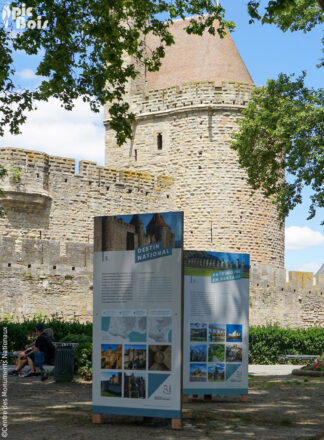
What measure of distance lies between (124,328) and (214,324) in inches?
102

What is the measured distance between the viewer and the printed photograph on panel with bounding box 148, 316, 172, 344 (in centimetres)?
803

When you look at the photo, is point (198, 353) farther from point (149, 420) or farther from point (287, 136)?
point (287, 136)

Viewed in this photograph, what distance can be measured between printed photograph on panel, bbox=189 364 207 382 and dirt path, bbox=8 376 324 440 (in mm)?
→ 341

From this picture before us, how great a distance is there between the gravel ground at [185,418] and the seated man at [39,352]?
0.83 metres

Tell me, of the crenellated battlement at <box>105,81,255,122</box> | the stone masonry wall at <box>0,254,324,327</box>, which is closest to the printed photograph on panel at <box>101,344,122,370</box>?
the stone masonry wall at <box>0,254,324,327</box>

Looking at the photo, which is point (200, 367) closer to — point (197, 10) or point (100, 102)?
point (100, 102)

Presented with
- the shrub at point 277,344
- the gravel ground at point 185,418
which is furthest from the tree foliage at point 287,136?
the gravel ground at point 185,418

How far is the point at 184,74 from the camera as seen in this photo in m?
32.9

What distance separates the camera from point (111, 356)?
27.1ft

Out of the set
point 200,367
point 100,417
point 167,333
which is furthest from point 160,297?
point 200,367

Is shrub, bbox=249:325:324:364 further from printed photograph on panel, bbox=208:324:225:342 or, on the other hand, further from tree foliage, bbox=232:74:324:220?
printed photograph on panel, bbox=208:324:225:342

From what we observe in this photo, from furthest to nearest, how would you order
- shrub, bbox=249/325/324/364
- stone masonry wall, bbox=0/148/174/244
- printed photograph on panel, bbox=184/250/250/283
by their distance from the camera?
stone masonry wall, bbox=0/148/174/244, shrub, bbox=249/325/324/364, printed photograph on panel, bbox=184/250/250/283

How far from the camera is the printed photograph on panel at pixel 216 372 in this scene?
417 inches

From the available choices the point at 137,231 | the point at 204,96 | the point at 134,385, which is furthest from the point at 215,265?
the point at 204,96
